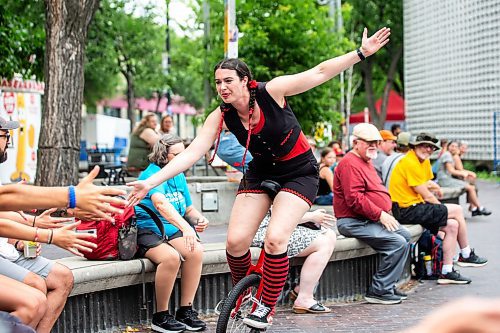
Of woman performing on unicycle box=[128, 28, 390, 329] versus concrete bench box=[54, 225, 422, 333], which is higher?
woman performing on unicycle box=[128, 28, 390, 329]

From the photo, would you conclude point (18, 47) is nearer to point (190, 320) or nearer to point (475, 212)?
point (475, 212)

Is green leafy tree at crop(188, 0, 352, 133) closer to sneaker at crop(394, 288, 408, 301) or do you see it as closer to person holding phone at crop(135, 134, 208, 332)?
sneaker at crop(394, 288, 408, 301)

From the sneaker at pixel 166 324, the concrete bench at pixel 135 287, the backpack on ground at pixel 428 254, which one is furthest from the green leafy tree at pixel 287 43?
the sneaker at pixel 166 324

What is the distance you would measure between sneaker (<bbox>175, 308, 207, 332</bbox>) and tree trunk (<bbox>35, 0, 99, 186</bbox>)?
5421mm

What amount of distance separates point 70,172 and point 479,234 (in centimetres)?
613

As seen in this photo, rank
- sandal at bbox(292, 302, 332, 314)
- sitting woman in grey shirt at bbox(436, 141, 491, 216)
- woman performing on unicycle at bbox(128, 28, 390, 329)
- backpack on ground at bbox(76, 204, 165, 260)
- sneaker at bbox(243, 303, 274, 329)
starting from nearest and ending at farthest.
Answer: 1. woman performing on unicycle at bbox(128, 28, 390, 329)
2. sneaker at bbox(243, 303, 274, 329)
3. backpack on ground at bbox(76, 204, 165, 260)
4. sandal at bbox(292, 302, 332, 314)
5. sitting woman in grey shirt at bbox(436, 141, 491, 216)

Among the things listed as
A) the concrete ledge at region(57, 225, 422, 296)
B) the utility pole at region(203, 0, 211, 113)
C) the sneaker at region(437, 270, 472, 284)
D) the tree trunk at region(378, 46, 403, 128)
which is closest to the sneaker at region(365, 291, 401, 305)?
the concrete ledge at region(57, 225, 422, 296)

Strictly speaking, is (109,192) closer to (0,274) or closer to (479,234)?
(0,274)

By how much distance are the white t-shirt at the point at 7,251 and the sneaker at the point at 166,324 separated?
1.66m

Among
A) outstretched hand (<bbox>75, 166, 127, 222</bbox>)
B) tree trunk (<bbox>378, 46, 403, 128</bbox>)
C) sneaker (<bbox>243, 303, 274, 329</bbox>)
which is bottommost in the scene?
sneaker (<bbox>243, 303, 274, 329</bbox>)

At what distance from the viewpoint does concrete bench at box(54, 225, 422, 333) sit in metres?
6.39

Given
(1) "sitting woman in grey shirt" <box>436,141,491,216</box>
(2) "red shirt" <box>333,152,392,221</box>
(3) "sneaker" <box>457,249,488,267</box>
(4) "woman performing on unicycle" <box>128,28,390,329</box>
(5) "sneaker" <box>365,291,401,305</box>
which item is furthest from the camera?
(1) "sitting woman in grey shirt" <box>436,141,491,216</box>

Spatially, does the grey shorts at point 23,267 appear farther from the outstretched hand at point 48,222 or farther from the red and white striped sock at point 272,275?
the red and white striped sock at point 272,275

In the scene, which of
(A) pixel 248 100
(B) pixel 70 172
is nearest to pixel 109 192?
(A) pixel 248 100
